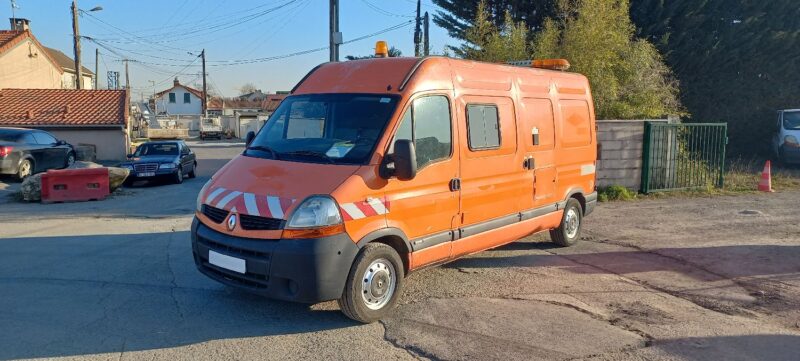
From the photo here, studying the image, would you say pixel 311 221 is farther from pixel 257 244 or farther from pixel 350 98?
pixel 350 98

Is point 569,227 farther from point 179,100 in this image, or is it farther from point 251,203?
point 179,100

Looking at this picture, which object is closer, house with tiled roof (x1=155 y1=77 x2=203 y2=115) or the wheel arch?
the wheel arch

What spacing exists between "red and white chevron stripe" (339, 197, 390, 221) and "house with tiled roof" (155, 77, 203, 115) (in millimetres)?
92860

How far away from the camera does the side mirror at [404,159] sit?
16.4 ft

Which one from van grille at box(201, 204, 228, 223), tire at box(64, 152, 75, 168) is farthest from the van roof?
tire at box(64, 152, 75, 168)

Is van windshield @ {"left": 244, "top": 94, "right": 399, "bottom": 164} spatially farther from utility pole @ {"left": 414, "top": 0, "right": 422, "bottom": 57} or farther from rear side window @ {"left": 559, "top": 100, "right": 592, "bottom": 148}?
utility pole @ {"left": 414, "top": 0, "right": 422, "bottom": 57}

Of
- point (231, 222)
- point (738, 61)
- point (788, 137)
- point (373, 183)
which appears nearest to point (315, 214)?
point (373, 183)

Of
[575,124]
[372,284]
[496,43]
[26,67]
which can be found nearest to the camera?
[372,284]

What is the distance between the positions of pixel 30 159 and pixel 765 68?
28.0 metres

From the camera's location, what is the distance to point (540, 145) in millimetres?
7406

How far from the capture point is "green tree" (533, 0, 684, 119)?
1382 cm

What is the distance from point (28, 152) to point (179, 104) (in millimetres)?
80453

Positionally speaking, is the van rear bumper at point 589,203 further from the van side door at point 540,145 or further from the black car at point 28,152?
the black car at point 28,152

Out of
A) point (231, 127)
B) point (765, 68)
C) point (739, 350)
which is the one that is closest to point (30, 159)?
point (739, 350)
